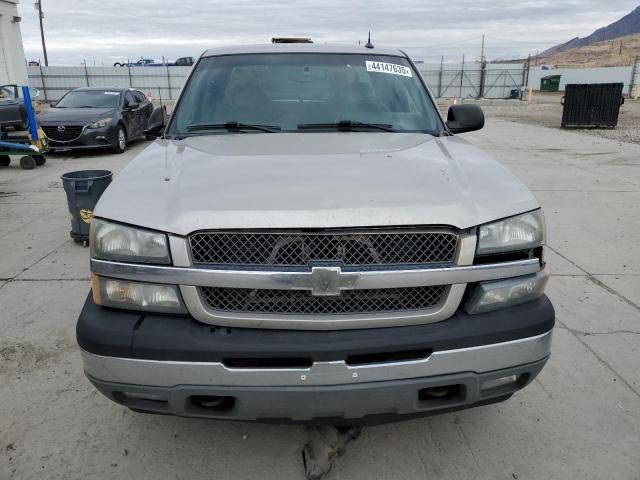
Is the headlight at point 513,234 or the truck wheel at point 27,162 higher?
the headlight at point 513,234

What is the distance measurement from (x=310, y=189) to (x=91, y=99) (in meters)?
12.6

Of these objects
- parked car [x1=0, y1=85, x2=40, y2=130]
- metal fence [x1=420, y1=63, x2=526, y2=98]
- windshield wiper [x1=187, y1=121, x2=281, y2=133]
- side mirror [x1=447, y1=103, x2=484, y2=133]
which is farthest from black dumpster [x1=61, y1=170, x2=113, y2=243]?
metal fence [x1=420, y1=63, x2=526, y2=98]

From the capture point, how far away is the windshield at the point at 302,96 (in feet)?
10.8

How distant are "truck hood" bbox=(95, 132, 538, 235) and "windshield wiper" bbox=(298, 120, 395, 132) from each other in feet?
1.51

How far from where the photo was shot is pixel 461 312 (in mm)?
2107

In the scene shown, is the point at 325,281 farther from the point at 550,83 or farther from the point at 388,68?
the point at 550,83

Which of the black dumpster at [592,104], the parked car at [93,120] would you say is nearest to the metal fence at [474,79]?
the black dumpster at [592,104]

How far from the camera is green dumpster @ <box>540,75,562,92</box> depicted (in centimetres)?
4925

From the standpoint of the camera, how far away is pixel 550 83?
49.8 m

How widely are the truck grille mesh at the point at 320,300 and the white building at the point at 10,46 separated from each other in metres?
26.3

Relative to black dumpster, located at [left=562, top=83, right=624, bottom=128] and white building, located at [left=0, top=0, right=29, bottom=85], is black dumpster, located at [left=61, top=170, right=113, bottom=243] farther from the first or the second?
white building, located at [left=0, top=0, right=29, bottom=85]

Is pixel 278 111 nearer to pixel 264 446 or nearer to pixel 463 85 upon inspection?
pixel 264 446

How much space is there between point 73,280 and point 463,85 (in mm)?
38666

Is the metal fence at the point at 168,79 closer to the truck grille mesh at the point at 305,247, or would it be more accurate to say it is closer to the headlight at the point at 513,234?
the truck grille mesh at the point at 305,247
